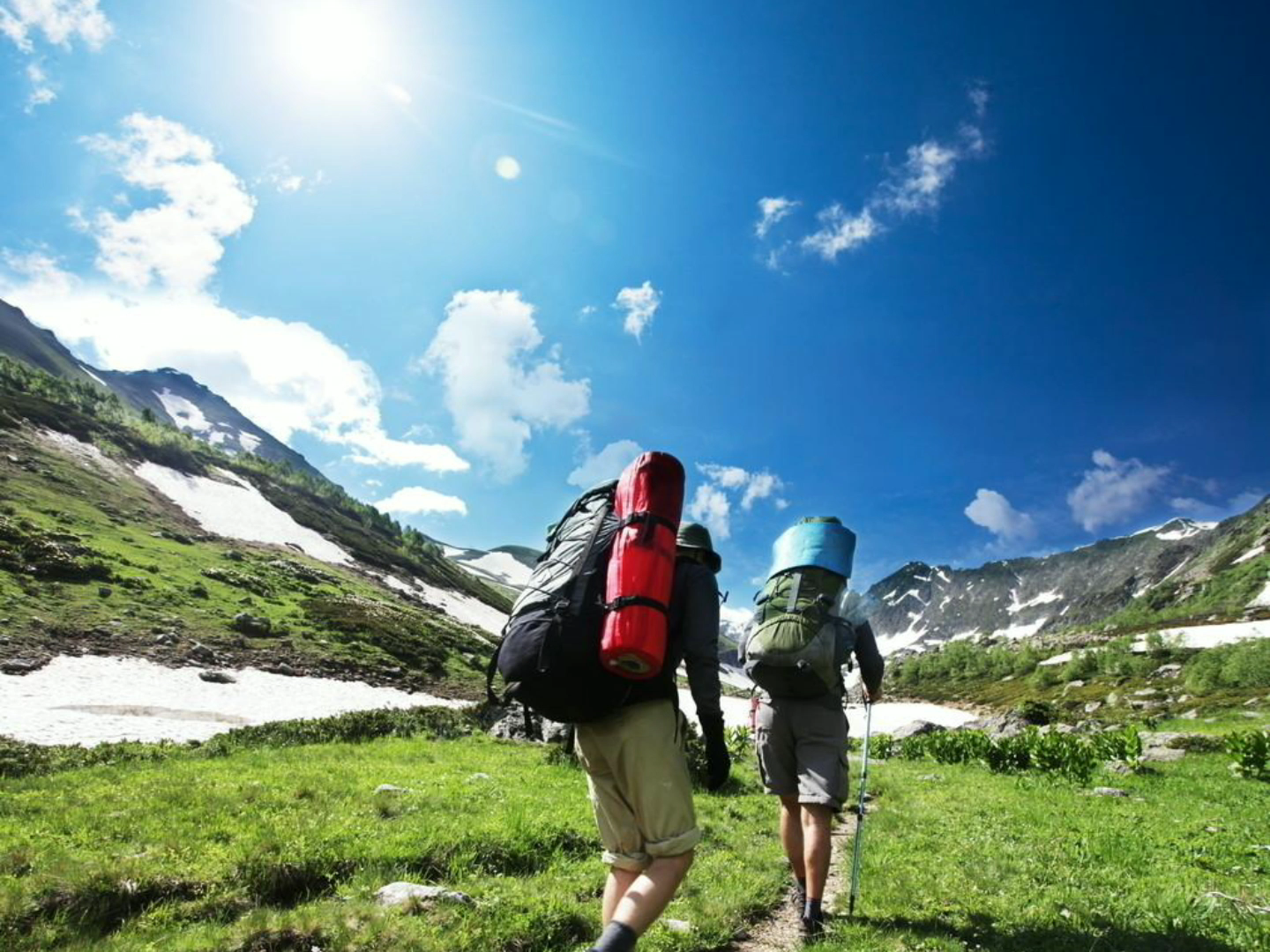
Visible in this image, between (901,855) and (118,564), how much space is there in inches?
2611

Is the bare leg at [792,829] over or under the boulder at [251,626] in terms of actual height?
over

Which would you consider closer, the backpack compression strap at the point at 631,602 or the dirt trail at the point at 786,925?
the backpack compression strap at the point at 631,602

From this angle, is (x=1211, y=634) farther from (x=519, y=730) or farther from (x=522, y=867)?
(x=522, y=867)

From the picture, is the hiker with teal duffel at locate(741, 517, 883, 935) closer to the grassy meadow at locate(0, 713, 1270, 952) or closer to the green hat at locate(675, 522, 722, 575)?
the grassy meadow at locate(0, 713, 1270, 952)

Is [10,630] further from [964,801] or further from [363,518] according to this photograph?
[363,518]

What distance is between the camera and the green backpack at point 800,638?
5.10 metres

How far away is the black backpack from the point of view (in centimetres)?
337

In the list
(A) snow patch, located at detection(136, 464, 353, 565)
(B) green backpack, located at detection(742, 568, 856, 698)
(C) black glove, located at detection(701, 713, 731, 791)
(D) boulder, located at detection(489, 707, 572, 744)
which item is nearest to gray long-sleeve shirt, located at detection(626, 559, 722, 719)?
(C) black glove, located at detection(701, 713, 731, 791)

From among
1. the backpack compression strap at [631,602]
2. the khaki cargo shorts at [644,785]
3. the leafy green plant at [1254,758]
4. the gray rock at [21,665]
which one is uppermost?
the leafy green plant at [1254,758]

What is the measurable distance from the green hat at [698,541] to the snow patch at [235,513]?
4356 inches

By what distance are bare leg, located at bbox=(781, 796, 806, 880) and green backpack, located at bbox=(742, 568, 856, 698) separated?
38.3 inches

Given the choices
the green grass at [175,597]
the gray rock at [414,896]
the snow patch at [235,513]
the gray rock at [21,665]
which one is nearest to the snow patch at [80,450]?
the green grass at [175,597]

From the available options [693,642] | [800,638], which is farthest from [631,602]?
[800,638]

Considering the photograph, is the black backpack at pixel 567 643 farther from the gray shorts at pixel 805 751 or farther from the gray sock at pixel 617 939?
the gray shorts at pixel 805 751
